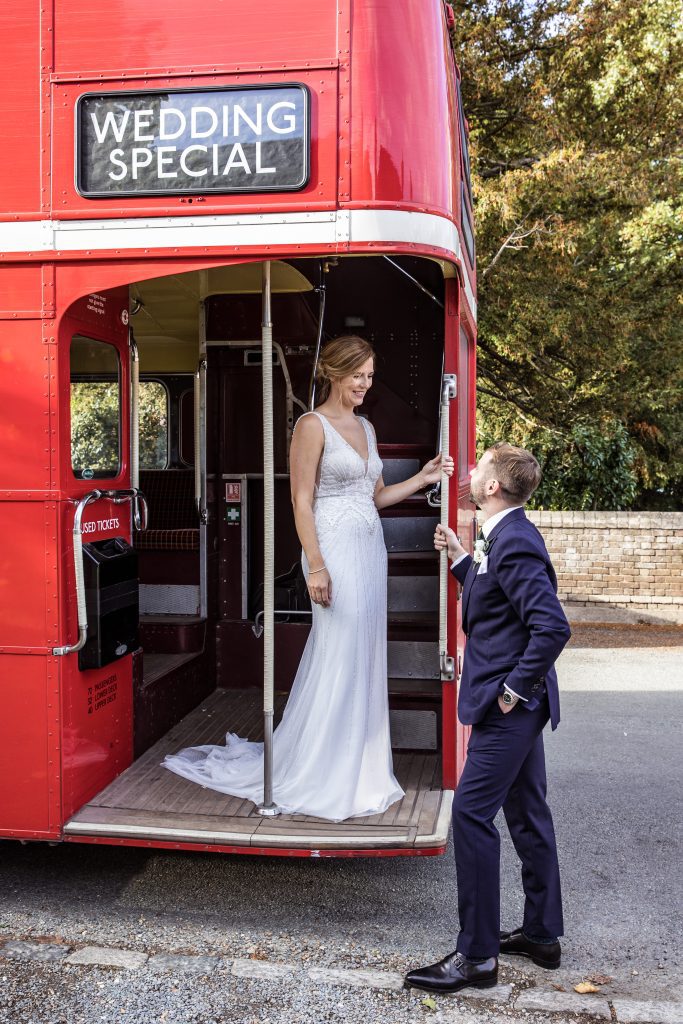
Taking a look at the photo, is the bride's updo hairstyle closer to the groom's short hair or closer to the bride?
the bride

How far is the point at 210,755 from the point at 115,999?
1586 mm

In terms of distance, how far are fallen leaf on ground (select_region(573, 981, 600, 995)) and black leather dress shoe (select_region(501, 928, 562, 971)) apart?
14cm

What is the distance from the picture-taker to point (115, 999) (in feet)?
11.2

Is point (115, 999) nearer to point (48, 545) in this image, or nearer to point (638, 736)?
point (48, 545)

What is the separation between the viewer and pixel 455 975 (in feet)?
11.2

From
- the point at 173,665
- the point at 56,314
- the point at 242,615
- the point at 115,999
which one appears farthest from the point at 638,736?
the point at 56,314

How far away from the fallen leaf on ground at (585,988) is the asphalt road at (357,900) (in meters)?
0.07

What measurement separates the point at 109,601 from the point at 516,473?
185cm

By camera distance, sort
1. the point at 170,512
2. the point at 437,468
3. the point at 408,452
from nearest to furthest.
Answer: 1. the point at 437,468
2. the point at 408,452
3. the point at 170,512

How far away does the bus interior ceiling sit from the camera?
5.00 m

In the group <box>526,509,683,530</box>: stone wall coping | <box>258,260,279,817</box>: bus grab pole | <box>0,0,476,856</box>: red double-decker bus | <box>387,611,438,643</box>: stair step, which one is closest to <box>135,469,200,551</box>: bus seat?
<box>387,611,438,643</box>: stair step

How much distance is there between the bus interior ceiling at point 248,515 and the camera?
5000mm

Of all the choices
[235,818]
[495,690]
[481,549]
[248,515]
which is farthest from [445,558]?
[248,515]

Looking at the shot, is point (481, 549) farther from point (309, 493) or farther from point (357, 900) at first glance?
point (357, 900)
